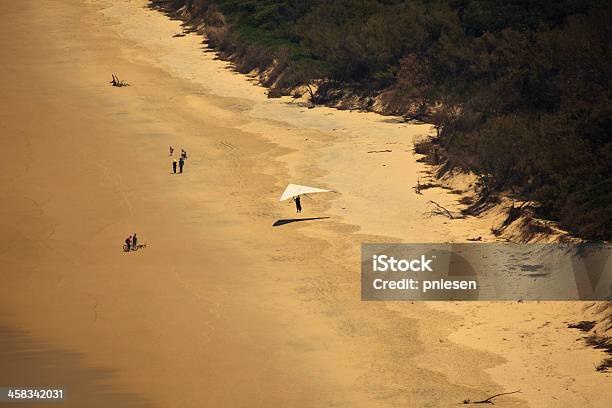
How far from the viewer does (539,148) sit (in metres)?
40.7

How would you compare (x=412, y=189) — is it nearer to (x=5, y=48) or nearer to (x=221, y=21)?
(x=221, y=21)

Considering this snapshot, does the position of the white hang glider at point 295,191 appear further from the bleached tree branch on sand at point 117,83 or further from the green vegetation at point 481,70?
the bleached tree branch on sand at point 117,83

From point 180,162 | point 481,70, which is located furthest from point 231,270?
point 481,70

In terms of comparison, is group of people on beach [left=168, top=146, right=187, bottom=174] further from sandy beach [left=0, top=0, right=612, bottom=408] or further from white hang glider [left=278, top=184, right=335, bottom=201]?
white hang glider [left=278, top=184, right=335, bottom=201]

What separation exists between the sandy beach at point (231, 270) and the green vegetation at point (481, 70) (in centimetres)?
228

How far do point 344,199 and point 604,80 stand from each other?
11878mm

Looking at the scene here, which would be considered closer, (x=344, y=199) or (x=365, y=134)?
(x=344, y=199)

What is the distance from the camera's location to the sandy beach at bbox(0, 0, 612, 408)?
2878 centimetres

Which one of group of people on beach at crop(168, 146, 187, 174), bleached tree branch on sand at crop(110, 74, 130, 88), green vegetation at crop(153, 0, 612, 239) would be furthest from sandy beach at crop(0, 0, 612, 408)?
green vegetation at crop(153, 0, 612, 239)

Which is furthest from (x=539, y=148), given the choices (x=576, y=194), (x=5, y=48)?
(x=5, y=48)

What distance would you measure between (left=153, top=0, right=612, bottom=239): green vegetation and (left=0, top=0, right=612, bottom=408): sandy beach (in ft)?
7.49

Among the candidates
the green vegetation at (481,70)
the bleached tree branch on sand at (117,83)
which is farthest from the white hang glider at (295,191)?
the bleached tree branch on sand at (117,83)

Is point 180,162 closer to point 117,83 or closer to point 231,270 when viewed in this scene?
point 231,270

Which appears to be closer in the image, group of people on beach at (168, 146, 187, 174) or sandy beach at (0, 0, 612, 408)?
sandy beach at (0, 0, 612, 408)
